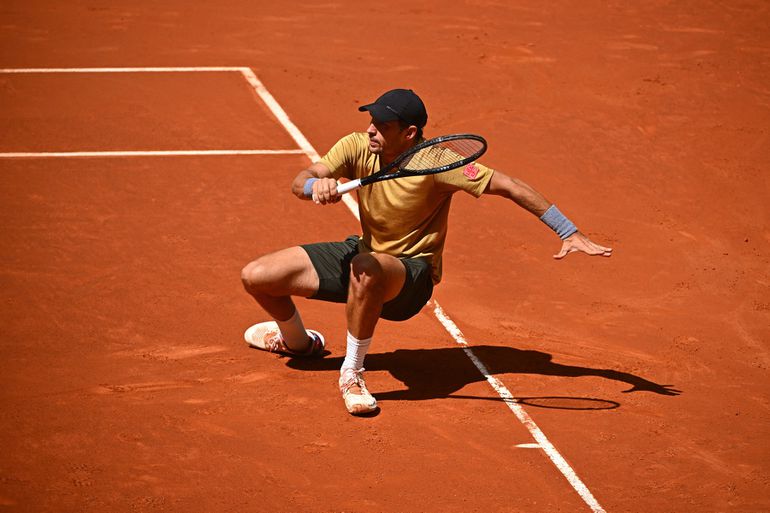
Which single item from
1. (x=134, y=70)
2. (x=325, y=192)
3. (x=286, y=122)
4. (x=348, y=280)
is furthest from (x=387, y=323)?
(x=134, y=70)

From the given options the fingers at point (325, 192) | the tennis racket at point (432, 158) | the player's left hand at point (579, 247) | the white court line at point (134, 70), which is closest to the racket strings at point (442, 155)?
the tennis racket at point (432, 158)

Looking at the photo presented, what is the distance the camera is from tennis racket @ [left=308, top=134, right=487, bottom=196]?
612 centimetres

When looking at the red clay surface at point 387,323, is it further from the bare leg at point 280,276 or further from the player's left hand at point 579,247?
the player's left hand at point 579,247

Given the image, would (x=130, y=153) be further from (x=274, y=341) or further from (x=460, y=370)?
(x=460, y=370)

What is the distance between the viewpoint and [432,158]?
20.6 ft

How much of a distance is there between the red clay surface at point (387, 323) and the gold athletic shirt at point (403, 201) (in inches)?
36.4

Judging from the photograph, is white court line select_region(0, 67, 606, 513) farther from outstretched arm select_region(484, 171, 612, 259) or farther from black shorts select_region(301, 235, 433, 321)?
outstretched arm select_region(484, 171, 612, 259)

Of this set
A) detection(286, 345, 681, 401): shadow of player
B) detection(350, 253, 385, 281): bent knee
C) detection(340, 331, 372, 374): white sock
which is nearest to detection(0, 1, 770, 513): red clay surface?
detection(286, 345, 681, 401): shadow of player

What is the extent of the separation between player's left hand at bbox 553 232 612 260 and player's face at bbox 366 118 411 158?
1134 millimetres

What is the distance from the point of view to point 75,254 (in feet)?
27.2

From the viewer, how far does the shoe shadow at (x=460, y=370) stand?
664 centimetres

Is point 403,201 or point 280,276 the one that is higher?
point 403,201

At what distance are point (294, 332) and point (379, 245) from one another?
0.81 m

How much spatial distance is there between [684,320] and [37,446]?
477 cm
